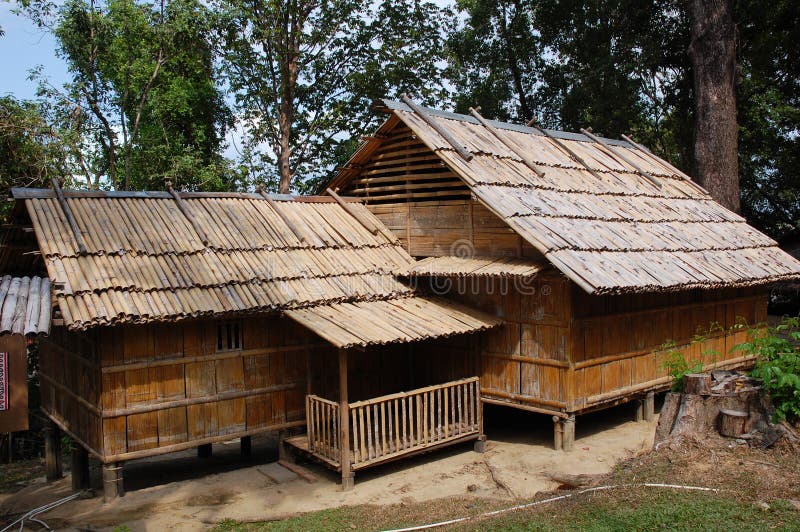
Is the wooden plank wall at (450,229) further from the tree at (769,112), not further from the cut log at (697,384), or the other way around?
the tree at (769,112)

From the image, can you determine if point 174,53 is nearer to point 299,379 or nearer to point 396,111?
point 396,111

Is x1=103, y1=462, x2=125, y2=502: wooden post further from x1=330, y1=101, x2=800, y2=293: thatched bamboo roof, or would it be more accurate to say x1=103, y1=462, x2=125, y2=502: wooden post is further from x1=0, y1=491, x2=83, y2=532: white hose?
x1=330, y1=101, x2=800, y2=293: thatched bamboo roof

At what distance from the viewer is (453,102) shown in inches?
1039

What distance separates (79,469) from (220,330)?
3.45 meters

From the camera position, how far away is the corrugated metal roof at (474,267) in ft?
34.3

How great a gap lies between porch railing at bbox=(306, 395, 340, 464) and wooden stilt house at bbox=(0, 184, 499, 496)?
0.03 metres

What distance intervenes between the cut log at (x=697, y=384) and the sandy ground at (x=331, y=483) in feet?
5.74

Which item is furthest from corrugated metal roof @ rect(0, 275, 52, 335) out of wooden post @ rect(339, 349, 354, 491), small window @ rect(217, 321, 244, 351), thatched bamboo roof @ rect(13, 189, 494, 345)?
wooden post @ rect(339, 349, 354, 491)

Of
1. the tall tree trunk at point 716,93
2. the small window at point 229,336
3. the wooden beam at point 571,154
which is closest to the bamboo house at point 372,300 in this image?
the small window at point 229,336

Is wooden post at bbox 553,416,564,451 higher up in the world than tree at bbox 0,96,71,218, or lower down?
lower down

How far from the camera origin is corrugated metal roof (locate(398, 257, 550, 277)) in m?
10.5

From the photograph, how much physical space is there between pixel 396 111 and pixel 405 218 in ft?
6.71

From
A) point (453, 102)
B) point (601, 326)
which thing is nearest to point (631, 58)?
point (453, 102)

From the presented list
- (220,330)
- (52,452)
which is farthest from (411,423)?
(52,452)
